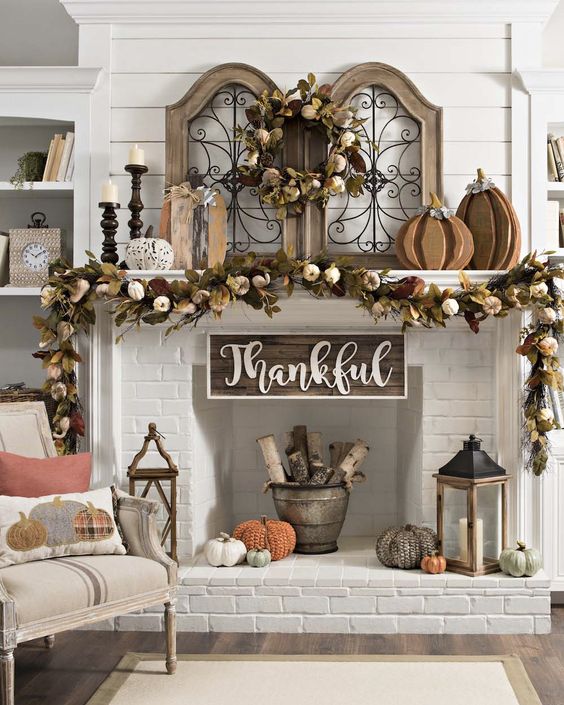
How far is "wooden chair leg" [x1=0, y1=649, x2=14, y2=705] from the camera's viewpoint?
2443 mm

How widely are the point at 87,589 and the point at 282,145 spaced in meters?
2.09

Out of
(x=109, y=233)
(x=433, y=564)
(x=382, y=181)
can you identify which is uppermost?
(x=382, y=181)

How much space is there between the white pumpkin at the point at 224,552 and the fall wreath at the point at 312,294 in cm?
77

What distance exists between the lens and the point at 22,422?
3268mm

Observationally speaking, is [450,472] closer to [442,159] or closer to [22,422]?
[442,159]

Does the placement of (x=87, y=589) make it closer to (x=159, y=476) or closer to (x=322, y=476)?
(x=159, y=476)

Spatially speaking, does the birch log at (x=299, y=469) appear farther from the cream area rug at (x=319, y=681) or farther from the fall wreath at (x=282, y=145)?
the fall wreath at (x=282, y=145)

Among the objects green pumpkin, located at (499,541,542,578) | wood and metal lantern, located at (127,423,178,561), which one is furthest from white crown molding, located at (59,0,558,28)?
green pumpkin, located at (499,541,542,578)

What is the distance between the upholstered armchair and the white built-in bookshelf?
1.35m

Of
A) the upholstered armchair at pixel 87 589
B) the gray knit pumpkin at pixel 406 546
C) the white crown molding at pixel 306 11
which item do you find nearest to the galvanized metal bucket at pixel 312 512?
the gray knit pumpkin at pixel 406 546

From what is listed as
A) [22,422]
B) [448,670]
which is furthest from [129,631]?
[448,670]

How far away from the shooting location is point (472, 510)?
3473 millimetres

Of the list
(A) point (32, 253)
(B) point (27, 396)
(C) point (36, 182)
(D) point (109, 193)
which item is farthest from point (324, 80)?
(B) point (27, 396)

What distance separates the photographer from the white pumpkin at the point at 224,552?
3592mm
